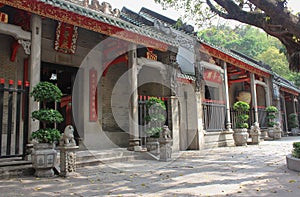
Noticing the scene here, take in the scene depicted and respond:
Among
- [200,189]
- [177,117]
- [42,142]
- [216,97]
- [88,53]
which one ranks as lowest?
[200,189]

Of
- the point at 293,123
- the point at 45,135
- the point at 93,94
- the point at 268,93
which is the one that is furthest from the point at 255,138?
the point at 45,135

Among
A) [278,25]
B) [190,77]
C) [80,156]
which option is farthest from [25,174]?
[190,77]

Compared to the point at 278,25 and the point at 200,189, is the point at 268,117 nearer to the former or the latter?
the point at 278,25

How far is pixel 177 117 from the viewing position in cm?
888

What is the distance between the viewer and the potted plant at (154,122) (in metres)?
7.13

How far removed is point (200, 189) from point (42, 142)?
122 inches

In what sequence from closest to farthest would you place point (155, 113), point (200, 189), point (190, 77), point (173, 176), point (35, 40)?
point (200, 189) → point (173, 176) → point (35, 40) → point (155, 113) → point (190, 77)

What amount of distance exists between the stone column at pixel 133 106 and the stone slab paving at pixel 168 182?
1645mm

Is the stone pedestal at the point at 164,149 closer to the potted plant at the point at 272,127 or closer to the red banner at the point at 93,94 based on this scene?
the red banner at the point at 93,94

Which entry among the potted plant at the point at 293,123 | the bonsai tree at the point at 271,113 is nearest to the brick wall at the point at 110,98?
the bonsai tree at the point at 271,113

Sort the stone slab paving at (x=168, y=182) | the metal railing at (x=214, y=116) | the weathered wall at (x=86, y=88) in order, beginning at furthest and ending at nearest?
the metal railing at (x=214, y=116) → the weathered wall at (x=86, y=88) → the stone slab paving at (x=168, y=182)

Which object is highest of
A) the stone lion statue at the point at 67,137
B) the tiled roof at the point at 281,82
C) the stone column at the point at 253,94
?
the tiled roof at the point at 281,82

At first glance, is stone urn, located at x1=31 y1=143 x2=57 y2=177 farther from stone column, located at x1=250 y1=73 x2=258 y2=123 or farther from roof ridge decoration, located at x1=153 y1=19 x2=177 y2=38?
stone column, located at x1=250 y1=73 x2=258 y2=123

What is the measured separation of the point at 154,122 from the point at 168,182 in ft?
9.79
